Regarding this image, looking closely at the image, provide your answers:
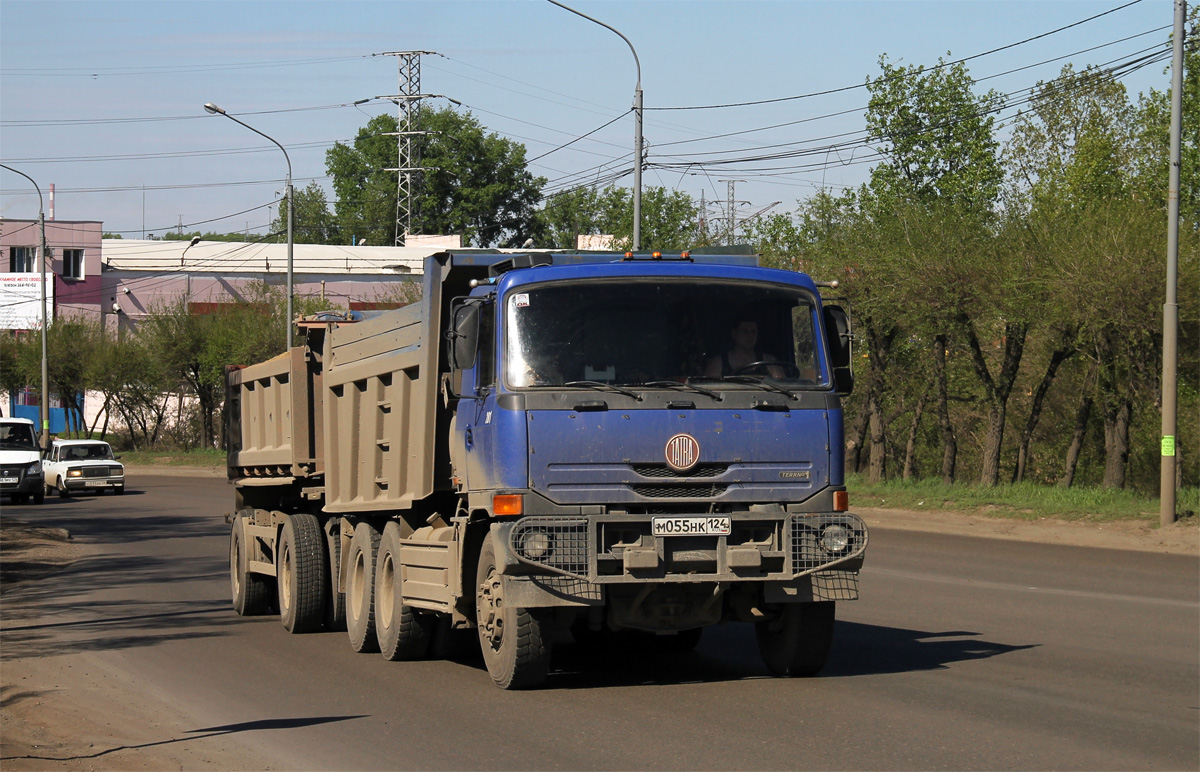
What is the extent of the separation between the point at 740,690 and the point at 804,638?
0.65 m

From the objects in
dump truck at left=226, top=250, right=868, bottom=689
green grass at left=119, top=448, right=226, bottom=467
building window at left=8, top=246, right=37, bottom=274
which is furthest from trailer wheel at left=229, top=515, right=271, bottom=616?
building window at left=8, top=246, right=37, bottom=274

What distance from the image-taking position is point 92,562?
21.0 meters

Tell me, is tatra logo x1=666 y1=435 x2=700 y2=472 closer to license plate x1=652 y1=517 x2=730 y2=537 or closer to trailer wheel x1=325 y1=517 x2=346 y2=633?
license plate x1=652 y1=517 x2=730 y2=537

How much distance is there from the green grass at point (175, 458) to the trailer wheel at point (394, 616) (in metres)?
43.3

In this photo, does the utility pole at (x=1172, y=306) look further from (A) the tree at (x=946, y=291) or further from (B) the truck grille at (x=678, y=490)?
(B) the truck grille at (x=678, y=490)

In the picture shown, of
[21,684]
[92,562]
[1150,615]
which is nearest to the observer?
[21,684]

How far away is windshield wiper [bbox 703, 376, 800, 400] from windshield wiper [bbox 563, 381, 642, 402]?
544mm

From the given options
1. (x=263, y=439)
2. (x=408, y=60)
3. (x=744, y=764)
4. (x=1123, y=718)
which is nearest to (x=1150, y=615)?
(x=1123, y=718)

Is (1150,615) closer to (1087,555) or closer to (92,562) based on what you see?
(1087,555)

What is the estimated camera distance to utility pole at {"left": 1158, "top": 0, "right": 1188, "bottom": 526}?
21125 millimetres

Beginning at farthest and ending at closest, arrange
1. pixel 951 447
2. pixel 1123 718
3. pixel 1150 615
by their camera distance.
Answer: pixel 951 447 → pixel 1150 615 → pixel 1123 718

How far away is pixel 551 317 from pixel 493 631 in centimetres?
211

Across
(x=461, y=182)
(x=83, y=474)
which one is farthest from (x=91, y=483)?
(x=461, y=182)

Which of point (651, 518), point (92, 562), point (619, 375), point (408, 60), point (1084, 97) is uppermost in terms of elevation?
point (408, 60)
